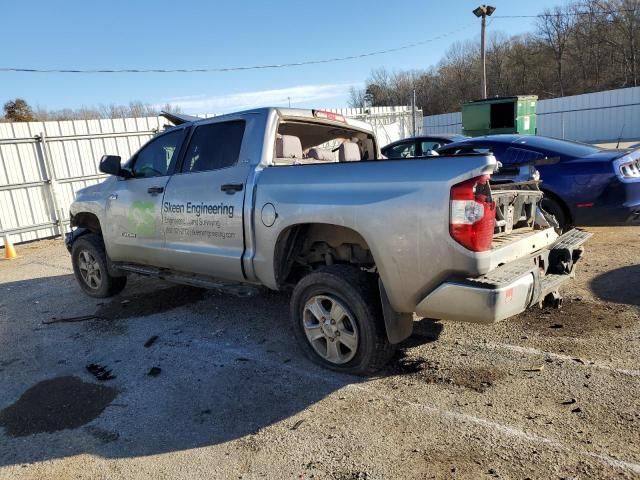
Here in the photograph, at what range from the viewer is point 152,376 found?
4047 mm

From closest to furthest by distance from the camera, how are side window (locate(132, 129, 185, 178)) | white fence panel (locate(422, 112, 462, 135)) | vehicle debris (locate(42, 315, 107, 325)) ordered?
side window (locate(132, 129, 185, 178))
vehicle debris (locate(42, 315, 107, 325))
white fence panel (locate(422, 112, 462, 135))

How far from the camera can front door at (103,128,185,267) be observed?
5.05m

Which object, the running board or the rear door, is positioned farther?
the running board

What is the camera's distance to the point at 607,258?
6188 mm

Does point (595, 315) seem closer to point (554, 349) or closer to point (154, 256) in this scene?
point (554, 349)

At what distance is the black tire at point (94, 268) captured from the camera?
20.1ft

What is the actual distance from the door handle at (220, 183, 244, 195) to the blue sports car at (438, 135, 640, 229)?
3086 mm

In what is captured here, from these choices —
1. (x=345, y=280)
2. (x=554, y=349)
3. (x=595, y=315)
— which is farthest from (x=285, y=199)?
(x=595, y=315)

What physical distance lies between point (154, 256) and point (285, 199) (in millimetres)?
2102

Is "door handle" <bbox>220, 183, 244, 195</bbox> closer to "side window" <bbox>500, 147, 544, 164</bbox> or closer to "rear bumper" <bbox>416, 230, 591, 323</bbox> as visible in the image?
"rear bumper" <bbox>416, 230, 591, 323</bbox>

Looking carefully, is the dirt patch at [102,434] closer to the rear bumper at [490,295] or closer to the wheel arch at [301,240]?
the wheel arch at [301,240]

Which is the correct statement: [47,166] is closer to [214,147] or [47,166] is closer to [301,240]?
[214,147]

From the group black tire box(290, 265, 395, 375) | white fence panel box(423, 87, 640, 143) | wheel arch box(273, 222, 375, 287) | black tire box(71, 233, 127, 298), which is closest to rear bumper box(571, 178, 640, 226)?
wheel arch box(273, 222, 375, 287)

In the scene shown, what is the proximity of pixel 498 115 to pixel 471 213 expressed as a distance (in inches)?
700
